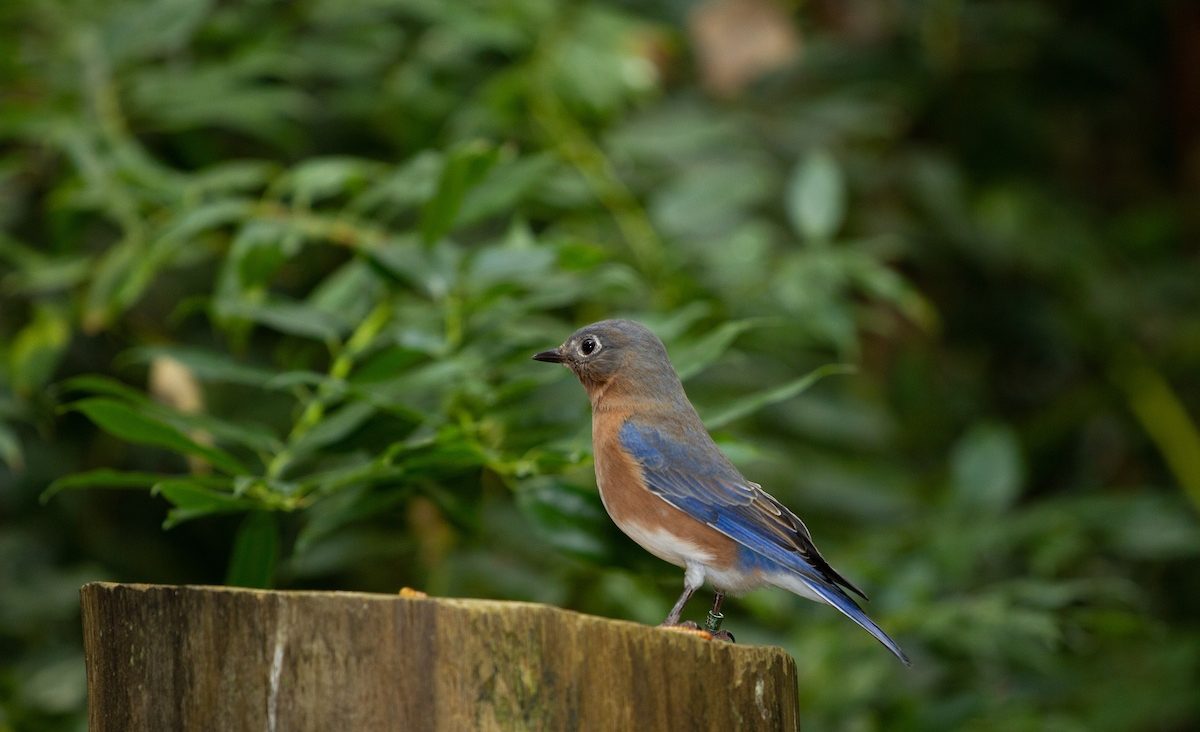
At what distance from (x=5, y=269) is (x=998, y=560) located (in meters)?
3.86

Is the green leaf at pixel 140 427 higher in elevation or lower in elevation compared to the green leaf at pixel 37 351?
lower

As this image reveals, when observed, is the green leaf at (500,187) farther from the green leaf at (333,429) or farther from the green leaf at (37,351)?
the green leaf at (37,351)

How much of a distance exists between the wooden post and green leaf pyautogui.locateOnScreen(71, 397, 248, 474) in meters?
0.78

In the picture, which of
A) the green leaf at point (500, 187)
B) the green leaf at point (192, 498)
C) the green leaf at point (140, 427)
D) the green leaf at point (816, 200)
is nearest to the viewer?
the green leaf at point (192, 498)

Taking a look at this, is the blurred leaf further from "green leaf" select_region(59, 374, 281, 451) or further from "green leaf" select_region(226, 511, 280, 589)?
"green leaf" select_region(226, 511, 280, 589)

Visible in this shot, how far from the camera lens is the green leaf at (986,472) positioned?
5.11 meters

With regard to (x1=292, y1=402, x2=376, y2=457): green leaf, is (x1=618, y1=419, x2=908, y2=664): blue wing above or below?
below

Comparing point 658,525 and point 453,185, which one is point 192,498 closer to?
point 658,525

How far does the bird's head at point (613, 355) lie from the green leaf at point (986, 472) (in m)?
2.13

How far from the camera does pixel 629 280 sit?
12.3 ft

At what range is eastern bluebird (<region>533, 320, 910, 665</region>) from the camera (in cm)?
302

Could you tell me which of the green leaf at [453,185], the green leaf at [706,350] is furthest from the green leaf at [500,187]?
the green leaf at [706,350]

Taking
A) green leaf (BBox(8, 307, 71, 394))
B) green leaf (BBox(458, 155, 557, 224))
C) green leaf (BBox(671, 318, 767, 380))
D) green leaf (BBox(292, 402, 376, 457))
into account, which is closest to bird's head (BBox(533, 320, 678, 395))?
green leaf (BBox(671, 318, 767, 380))

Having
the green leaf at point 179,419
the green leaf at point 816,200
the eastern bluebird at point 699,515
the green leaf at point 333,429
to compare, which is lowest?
the eastern bluebird at point 699,515
